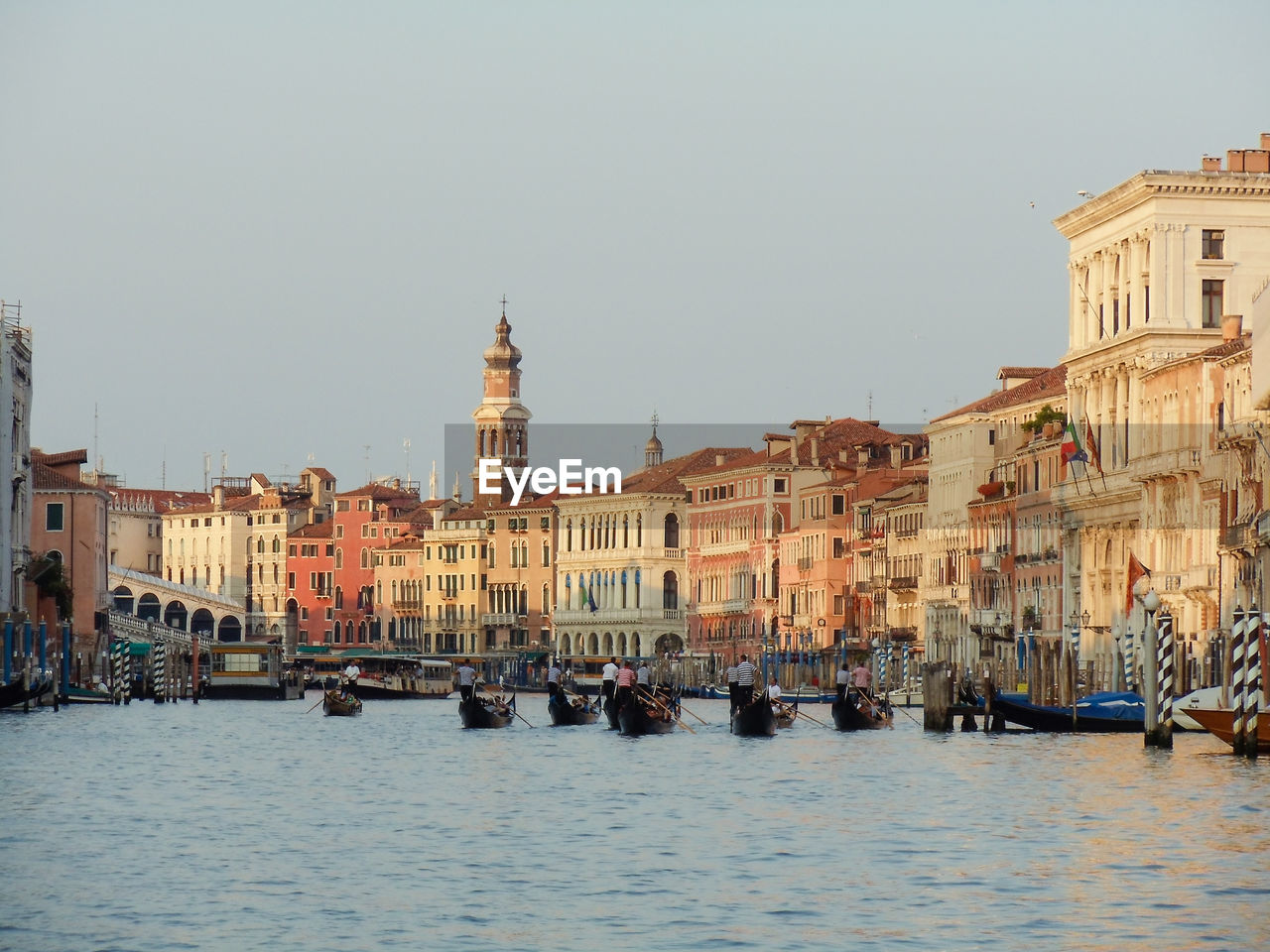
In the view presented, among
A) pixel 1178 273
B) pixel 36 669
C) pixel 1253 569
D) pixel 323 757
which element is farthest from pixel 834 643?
pixel 323 757

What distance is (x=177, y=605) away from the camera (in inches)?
5231

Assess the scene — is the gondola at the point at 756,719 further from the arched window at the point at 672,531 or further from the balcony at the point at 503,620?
the balcony at the point at 503,620

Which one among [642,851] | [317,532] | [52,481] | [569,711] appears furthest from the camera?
[317,532]

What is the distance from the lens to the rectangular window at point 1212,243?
6341cm

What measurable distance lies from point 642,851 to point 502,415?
112632 millimetres

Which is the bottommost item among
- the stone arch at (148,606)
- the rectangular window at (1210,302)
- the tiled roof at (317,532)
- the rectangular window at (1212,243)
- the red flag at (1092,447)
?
the stone arch at (148,606)

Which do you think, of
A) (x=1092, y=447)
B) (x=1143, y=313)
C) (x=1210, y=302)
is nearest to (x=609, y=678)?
(x=1092, y=447)

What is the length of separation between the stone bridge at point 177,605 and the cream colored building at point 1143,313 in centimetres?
6150

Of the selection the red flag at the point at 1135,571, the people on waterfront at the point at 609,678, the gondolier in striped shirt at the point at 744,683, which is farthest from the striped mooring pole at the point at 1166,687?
the red flag at the point at 1135,571

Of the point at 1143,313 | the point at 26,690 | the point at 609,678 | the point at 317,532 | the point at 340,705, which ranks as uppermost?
the point at 1143,313

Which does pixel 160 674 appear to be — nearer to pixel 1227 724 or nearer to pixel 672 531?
pixel 672 531

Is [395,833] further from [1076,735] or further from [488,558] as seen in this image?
[488,558]

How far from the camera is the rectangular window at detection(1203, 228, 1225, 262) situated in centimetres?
6341

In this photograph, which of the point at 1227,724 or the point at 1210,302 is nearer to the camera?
the point at 1227,724
